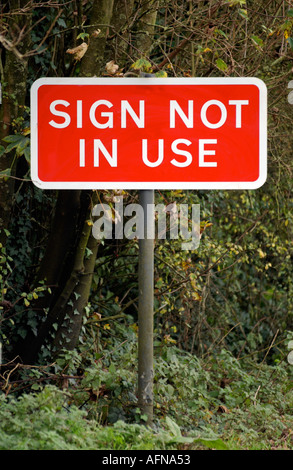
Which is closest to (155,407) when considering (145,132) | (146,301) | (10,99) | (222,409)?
(222,409)

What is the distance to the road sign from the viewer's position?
386 centimetres

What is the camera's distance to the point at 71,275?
6.29m

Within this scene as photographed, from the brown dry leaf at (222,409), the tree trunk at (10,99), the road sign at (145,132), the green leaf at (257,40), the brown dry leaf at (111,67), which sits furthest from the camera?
the brown dry leaf at (222,409)

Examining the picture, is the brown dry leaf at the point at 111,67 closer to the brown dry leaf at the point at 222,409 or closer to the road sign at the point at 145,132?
the road sign at the point at 145,132

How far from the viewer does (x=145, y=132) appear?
3863 millimetres

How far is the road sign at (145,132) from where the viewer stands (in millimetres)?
3857

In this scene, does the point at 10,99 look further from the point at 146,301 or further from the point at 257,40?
the point at 146,301

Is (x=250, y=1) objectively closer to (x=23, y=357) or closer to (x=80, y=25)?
(x=80, y=25)

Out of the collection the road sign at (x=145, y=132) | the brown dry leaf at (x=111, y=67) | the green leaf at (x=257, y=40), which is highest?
the green leaf at (x=257, y=40)

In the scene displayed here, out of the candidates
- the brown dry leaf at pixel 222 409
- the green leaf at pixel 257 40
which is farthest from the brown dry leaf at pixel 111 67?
the brown dry leaf at pixel 222 409

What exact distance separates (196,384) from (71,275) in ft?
5.19

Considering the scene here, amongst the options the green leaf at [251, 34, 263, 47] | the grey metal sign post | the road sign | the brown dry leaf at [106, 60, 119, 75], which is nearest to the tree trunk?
the brown dry leaf at [106, 60, 119, 75]

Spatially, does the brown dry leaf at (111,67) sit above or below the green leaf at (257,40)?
below

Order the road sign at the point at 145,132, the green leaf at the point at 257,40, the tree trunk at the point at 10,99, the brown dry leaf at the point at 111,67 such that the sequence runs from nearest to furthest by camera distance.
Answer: the road sign at the point at 145,132
the brown dry leaf at the point at 111,67
the tree trunk at the point at 10,99
the green leaf at the point at 257,40
